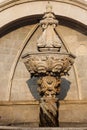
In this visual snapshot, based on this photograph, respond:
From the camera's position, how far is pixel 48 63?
19.5ft

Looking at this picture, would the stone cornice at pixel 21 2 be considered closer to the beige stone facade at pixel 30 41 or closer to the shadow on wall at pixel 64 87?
the beige stone facade at pixel 30 41

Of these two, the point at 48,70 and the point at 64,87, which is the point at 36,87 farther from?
the point at 48,70

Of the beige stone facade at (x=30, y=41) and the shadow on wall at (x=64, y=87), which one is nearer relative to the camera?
the beige stone facade at (x=30, y=41)

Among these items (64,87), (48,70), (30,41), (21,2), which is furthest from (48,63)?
(30,41)

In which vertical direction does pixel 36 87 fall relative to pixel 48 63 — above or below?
below

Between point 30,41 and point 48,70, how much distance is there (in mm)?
4725

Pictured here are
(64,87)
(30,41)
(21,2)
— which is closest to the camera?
(21,2)

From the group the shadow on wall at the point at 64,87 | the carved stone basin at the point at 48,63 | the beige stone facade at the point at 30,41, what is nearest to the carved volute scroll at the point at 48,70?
the carved stone basin at the point at 48,63

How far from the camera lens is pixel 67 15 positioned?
9.60 meters

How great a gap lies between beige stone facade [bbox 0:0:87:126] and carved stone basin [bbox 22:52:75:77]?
362 cm

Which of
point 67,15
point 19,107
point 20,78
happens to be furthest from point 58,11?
point 19,107

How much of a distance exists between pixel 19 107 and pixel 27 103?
170 millimetres

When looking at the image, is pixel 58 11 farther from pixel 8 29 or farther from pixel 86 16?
pixel 8 29

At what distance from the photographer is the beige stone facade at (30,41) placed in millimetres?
9594
